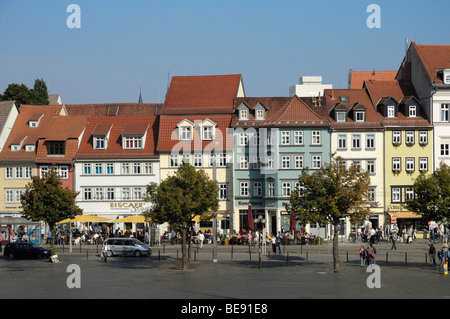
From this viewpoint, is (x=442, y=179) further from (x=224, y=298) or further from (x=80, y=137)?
(x=80, y=137)

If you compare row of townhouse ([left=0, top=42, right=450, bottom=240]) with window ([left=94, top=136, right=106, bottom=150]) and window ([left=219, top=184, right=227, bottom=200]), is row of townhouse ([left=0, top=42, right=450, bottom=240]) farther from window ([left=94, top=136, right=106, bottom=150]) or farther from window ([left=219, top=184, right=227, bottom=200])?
window ([left=94, top=136, right=106, bottom=150])

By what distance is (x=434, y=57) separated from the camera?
246 ft

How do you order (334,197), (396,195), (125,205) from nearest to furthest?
1. (334,197)
2. (396,195)
3. (125,205)

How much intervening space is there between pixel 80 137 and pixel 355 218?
41078mm

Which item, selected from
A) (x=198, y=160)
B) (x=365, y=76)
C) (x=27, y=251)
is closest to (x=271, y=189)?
(x=198, y=160)

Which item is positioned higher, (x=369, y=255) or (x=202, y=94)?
(x=202, y=94)

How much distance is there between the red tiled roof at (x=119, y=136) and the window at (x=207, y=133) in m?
5.26

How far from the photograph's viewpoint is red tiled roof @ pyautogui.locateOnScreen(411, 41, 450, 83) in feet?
236

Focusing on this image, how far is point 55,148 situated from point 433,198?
40.2 m

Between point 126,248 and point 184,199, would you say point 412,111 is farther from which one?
point 184,199

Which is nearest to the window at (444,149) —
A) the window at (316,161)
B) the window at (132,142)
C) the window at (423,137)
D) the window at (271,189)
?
the window at (423,137)

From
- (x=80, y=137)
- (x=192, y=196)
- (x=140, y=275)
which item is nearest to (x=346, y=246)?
(x=192, y=196)

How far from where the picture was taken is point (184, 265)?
43344 millimetres

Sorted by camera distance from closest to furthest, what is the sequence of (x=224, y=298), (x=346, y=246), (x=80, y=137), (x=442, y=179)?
1. (x=224, y=298)
2. (x=442, y=179)
3. (x=346, y=246)
4. (x=80, y=137)
